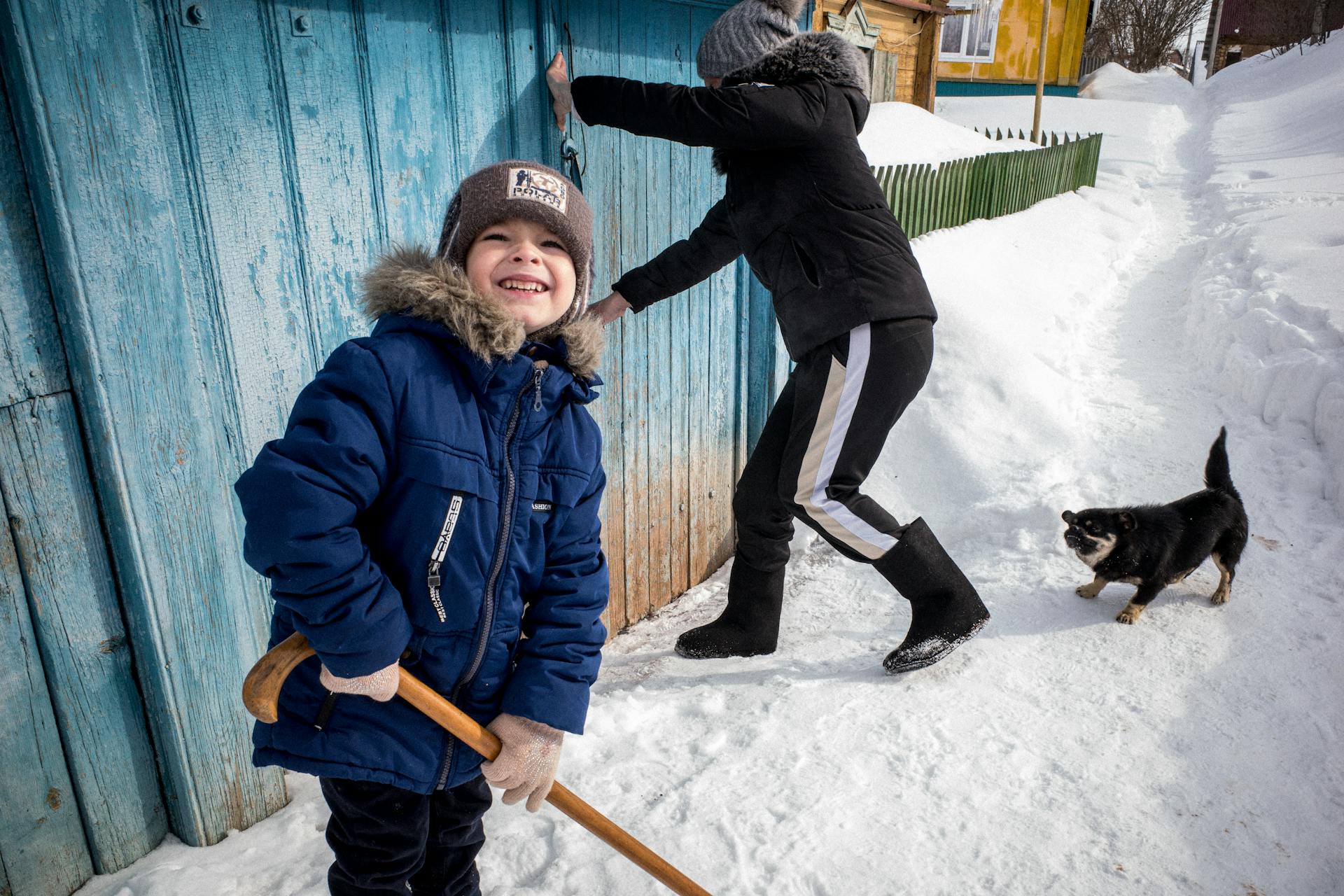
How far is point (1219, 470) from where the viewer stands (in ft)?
10.6

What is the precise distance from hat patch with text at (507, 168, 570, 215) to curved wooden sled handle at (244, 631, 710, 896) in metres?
0.84

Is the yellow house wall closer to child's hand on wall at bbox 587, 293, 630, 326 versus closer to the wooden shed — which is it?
child's hand on wall at bbox 587, 293, 630, 326

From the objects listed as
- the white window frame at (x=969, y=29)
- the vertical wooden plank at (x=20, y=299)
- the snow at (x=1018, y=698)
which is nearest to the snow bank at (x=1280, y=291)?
the snow at (x=1018, y=698)

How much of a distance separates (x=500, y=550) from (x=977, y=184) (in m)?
8.95

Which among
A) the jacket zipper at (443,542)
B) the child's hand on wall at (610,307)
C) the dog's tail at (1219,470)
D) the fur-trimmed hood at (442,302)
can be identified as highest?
the fur-trimmed hood at (442,302)

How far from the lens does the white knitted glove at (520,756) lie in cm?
145

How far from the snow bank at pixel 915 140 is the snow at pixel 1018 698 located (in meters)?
4.65

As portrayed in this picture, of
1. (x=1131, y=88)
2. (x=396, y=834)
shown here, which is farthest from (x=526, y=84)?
(x=1131, y=88)

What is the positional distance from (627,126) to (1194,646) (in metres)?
2.61

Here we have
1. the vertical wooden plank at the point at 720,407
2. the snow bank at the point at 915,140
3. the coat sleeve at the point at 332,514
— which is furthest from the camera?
the snow bank at the point at 915,140

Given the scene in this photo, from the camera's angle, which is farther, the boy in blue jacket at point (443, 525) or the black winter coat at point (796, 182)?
the black winter coat at point (796, 182)

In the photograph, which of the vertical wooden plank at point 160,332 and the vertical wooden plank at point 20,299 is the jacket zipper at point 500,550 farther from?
the vertical wooden plank at point 20,299

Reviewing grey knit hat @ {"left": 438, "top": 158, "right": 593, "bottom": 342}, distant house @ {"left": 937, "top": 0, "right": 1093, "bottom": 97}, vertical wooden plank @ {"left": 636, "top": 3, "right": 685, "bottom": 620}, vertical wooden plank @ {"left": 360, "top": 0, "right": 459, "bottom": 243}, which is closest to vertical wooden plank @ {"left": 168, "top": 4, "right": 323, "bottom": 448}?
vertical wooden plank @ {"left": 360, "top": 0, "right": 459, "bottom": 243}

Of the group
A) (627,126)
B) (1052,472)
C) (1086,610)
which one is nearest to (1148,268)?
(1052,472)
